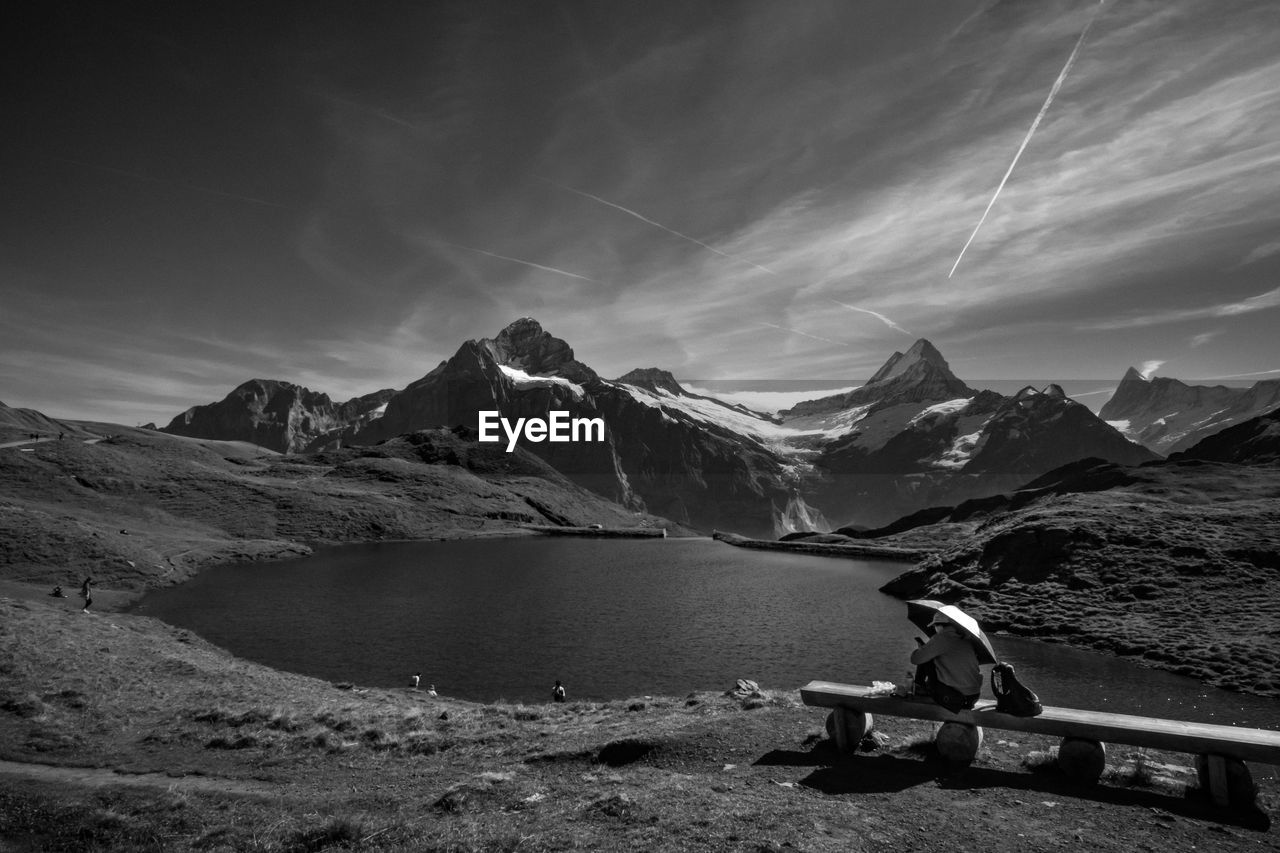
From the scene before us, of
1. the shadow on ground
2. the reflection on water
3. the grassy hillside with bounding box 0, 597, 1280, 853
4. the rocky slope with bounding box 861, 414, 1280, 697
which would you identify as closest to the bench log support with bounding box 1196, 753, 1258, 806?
the shadow on ground

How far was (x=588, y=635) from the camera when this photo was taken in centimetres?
5675

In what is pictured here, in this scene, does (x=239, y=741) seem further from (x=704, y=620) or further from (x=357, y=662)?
(x=704, y=620)

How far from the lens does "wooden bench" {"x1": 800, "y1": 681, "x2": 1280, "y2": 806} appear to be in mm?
11078

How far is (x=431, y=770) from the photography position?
53.8 feet

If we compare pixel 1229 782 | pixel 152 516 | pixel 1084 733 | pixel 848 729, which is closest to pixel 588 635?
pixel 848 729

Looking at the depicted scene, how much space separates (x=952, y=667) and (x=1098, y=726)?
2662 millimetres

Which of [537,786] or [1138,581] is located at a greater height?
[1138,581]

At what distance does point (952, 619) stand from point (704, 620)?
55708 mm

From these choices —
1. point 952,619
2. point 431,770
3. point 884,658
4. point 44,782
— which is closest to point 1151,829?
point 952,619

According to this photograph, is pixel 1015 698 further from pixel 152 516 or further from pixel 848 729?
pixel 152 516

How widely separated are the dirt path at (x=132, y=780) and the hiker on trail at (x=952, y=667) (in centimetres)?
1495

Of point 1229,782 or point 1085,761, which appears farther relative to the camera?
point 1085,761

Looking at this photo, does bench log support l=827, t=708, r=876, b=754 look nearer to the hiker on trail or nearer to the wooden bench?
the wooden bench

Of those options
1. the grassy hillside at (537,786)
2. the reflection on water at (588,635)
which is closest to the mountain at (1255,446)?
the reflection on water at (588,635)
